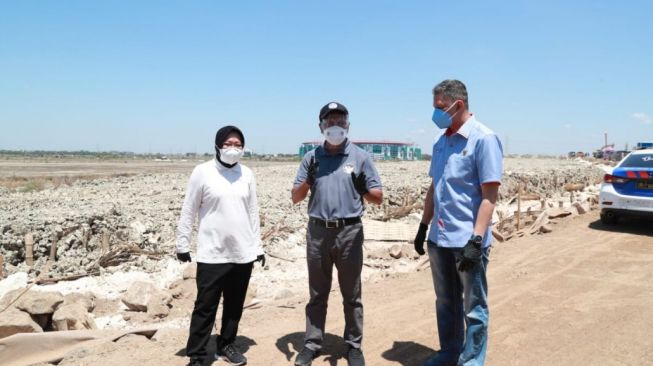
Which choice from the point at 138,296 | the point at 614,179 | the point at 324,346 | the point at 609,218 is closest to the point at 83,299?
the point at 138,296

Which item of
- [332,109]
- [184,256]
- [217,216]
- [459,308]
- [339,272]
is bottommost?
[459,308]

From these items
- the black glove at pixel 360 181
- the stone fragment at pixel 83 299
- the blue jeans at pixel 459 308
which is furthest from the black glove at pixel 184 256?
the stone fragment at pixel 83 299

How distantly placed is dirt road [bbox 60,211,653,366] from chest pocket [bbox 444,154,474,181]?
1.71 m

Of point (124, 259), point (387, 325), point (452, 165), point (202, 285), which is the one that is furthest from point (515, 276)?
point (124, 259)

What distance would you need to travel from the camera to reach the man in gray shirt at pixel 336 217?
3713mm

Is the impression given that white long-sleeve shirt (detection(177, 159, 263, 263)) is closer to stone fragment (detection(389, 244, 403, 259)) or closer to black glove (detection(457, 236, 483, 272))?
black glove (detection(457, 236, 483, 272))

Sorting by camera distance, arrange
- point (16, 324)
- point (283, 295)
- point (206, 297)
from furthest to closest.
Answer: point (283, 295), point (16, 324), point (206, 297)

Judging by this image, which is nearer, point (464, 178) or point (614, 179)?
point (464, 178)

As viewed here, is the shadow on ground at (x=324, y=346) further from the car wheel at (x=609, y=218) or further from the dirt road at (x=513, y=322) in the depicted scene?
the car wheel at (x=609, y=218)

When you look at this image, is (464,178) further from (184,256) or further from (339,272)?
(184,256)

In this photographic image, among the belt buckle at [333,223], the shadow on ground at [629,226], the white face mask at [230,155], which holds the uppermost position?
the white face mask at [230,155]

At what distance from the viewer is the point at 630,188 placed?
9.05m

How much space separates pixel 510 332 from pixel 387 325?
3.95ft

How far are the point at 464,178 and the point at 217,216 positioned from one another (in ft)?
6.53
